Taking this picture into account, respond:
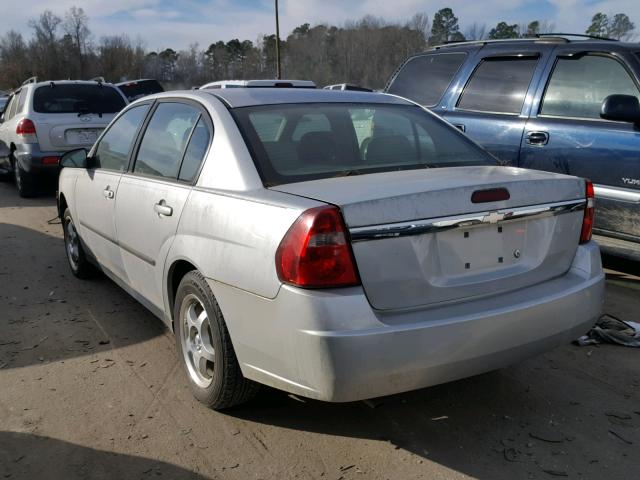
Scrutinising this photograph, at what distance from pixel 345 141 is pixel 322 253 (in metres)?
1.10

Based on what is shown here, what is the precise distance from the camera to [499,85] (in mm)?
5637

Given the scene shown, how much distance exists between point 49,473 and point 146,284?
1294 mm

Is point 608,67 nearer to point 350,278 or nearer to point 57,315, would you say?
point 350,278

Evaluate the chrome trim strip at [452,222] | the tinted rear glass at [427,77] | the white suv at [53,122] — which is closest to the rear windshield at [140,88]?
the white suv at [53,122]

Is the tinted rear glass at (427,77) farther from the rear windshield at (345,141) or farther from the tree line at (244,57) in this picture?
the tree line at (244,57)

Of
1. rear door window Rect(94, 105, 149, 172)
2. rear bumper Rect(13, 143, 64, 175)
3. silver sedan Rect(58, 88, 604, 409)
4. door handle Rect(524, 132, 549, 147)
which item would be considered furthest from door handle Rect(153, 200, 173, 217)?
rear bumper Rect(13, 143, 64, 175)

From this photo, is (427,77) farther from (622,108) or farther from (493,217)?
(493,217)

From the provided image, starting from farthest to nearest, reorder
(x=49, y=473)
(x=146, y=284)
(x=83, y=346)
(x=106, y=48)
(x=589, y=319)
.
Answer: (x=106, y=48) < (x=83, y=346) < (x=146, y=284) < (x=589, y=319) < (x=49, y=473)

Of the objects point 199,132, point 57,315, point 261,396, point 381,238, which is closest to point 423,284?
point 381,238

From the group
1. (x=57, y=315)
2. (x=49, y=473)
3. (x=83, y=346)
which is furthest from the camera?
(x=57, y=315)

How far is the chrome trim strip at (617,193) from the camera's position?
14.6ft

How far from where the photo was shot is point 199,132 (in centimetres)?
321

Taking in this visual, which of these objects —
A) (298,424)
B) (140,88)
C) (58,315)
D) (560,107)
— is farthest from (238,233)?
(140,88)

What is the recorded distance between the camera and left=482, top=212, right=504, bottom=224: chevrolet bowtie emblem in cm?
250
